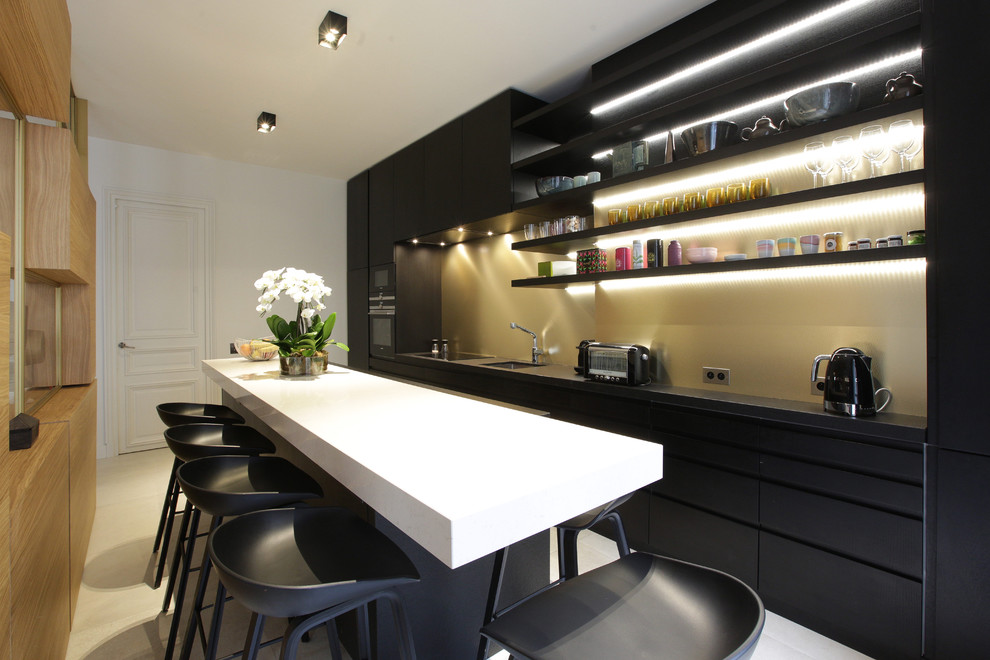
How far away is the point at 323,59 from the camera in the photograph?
2.96 meters

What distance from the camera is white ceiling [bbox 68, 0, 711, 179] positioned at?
2.48 meters

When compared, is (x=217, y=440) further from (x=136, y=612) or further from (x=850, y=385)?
(x=850, y=385)

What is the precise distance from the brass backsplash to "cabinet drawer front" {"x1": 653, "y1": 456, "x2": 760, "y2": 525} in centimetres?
49

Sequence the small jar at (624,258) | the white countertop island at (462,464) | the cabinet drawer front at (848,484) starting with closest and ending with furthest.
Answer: the white countertop island at (462,464), the cabinet drawer front at (848,484), the small jar at (624,258)

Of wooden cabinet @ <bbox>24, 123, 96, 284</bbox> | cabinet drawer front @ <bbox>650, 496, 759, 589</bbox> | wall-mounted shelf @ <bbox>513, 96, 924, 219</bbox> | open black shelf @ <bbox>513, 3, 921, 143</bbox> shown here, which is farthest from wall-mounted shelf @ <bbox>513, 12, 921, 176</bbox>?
wooden cabinet @ <bbox>24, 123, 96, 284</bbox>

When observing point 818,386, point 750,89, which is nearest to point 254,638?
point 818,386

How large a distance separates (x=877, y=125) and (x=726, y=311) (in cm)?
99

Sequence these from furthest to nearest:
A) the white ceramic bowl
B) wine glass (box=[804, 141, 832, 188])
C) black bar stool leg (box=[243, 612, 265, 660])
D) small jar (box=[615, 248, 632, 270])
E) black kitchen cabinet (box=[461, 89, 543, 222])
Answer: black kitchen cabinet (box=[461, 89, 543, 222]) < small jar (box=[615, 248, 632, 270]) < the white ceramic bowl < wine glass (box=[804, 141, 832, 188]) < black bar stool leg (box=[243, 612, 265, 660])

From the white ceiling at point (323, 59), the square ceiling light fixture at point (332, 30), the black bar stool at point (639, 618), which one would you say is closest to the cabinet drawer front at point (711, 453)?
the black bar stool at point (639, 618)

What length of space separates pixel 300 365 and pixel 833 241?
2546 mm

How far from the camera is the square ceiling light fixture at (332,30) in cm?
247

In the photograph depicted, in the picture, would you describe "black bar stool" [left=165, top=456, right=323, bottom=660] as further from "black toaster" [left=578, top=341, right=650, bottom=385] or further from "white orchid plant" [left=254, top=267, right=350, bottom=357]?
"black toaster" [left=578, top=341, right=650, bottom=385]

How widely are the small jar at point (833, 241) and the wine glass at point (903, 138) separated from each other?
0.35m

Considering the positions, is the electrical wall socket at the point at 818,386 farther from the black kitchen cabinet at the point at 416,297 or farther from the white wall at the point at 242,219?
the white wall at the point at 242,219
